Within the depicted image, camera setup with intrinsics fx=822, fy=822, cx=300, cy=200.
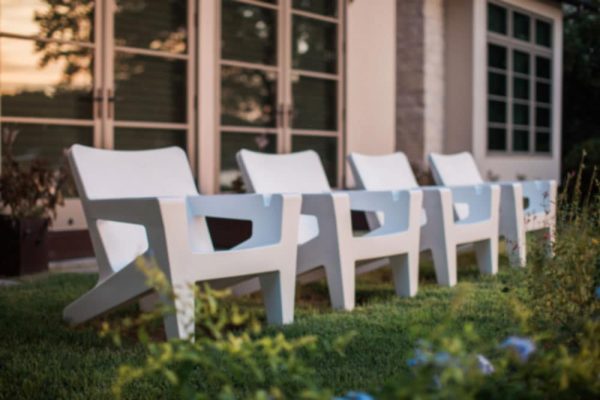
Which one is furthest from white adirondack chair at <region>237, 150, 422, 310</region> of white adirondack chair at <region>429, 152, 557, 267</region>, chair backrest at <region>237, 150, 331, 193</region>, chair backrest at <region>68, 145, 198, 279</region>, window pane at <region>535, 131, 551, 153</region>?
window pane at <region>535, 131, 551, 153</region>

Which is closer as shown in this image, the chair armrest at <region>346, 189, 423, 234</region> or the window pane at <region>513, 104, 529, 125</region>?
the chair armrest at <region>346, 189, 423, 234</region>

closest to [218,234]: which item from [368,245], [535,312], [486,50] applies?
[368,245]

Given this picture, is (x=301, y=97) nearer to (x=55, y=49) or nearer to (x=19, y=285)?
(x=55, y=49)

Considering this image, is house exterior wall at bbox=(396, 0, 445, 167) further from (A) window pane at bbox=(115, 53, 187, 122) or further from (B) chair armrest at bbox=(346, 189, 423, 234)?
(B) chair armrest at bbox=(346, 189, 423, 234)

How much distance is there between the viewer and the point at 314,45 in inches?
303

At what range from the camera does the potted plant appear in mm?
5348

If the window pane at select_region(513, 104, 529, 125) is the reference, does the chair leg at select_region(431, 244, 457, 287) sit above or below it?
below

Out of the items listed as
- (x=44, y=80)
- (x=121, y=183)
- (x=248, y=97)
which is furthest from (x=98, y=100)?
(x=121, y=183)

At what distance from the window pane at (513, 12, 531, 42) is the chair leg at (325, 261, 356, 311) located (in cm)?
776

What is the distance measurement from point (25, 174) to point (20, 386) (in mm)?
3108

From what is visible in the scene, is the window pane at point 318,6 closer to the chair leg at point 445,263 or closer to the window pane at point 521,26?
the chair leg at point 445,263

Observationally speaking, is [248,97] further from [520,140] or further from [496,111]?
[520,140]

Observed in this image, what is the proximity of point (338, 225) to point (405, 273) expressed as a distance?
0.72m

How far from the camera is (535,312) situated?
2.41 m
